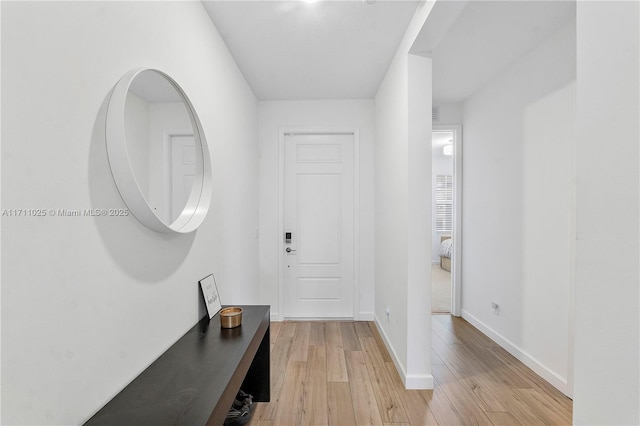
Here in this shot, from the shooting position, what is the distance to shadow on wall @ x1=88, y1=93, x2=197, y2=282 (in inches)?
39.5

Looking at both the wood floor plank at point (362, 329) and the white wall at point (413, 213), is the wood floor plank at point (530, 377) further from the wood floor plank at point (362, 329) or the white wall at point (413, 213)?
the wood floor plank at point (362, 329)

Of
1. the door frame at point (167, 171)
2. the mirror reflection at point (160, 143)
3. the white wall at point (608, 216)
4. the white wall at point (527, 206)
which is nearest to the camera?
the white wall at point (608, 216)

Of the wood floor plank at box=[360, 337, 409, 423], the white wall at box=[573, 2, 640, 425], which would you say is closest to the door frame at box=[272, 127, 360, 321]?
the wood floor plank at box=[360, 337, 409, 423]

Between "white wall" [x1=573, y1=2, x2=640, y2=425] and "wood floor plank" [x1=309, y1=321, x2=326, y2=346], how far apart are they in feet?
8.20

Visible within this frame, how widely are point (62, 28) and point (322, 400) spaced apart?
2.24 meters

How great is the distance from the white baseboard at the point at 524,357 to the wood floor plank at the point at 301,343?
179 cm

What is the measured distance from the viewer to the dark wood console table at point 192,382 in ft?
3.18

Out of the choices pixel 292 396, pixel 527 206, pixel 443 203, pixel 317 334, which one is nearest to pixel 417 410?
pixel 292 396

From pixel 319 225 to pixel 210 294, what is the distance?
1.94m

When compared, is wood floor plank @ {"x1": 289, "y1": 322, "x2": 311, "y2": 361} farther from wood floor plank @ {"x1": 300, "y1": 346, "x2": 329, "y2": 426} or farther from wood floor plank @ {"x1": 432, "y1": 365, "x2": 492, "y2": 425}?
wood floor plank @ {"x1": 432, "y1": 365, "x2": 492, "y2": 425}

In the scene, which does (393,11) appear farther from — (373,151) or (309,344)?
(309,344)

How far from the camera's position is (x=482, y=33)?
7.57 ft

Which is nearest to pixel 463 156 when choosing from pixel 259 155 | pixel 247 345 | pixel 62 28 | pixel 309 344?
pixel 259 155

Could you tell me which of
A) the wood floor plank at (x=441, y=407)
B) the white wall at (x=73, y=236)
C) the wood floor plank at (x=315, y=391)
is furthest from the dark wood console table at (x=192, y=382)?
the wood floor plank at (x=441, y=407)
